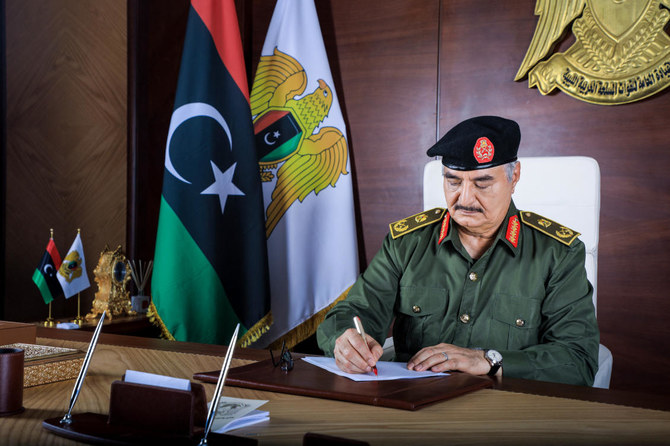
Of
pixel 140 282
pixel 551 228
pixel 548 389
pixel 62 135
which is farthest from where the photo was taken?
pixel 140 282

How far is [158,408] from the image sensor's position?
83cm

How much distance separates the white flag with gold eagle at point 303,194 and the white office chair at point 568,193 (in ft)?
3.73

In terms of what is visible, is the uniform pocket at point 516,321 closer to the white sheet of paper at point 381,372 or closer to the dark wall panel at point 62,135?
the white sheet of paper at point 381,372

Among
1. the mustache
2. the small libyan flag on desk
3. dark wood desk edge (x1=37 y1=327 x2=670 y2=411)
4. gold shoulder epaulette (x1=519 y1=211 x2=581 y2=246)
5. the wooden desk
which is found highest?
the mustache

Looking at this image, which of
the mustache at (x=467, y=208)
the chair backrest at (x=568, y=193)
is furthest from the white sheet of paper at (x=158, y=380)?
the chair backrest at (x=568, y=193)

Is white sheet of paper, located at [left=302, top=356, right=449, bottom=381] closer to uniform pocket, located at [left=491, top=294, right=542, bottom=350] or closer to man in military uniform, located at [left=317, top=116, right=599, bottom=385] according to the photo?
man in military uniform, located at [left=317, top=116, right=599, bottom=385]

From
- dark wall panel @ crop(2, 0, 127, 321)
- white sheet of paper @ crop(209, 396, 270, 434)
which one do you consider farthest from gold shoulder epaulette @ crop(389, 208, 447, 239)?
dark wall panel @ crop(2, 0, 127, 321)

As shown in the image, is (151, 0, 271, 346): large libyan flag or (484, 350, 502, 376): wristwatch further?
(151, 0, 271, 346): large libyan flag

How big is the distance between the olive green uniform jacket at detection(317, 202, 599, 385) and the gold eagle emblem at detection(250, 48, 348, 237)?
1.19m

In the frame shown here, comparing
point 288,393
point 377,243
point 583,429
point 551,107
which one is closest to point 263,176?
point 377,243

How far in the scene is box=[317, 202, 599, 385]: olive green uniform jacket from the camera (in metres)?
1.60

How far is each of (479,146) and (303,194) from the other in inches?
59.4

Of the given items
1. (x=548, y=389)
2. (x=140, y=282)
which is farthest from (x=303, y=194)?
(x=548, y=389)

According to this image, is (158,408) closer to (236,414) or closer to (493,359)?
(236,414)
